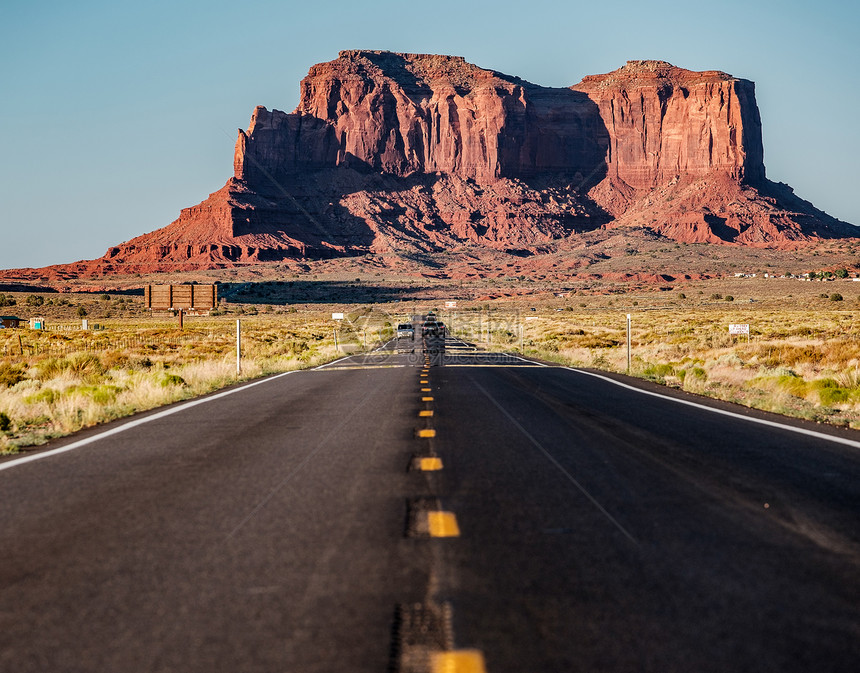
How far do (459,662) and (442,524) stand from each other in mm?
2403

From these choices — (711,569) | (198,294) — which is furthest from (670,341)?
(711,569)

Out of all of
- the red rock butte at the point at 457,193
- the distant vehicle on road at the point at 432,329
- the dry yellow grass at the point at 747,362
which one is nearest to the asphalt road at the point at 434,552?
the dry yellow grass at the point at 747,362

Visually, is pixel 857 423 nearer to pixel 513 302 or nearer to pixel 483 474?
pixel 483 474

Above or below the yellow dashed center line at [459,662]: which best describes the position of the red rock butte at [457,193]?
above

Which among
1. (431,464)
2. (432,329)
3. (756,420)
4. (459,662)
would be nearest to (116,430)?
(431,464)

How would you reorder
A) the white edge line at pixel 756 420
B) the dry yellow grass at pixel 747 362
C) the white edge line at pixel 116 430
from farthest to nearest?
the dry yellow grass at pixel 747 362
the white edge line at pixel 756 420
the white edge line at pixel 116 430

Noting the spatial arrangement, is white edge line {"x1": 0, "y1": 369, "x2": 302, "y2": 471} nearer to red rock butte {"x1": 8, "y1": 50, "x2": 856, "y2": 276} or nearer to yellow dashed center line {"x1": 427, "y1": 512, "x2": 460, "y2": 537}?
yellow dashed center line {"x1": 427, "y1": 512, "x2": 460, "y2": 537}

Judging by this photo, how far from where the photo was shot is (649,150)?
198250 millimetres

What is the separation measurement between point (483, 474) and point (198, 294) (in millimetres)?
31267

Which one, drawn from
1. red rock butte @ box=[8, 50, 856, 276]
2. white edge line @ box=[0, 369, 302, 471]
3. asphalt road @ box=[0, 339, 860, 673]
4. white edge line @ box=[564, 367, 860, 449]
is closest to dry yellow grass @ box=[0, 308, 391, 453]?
white edge line @ box=[0, 369, 302, 471]

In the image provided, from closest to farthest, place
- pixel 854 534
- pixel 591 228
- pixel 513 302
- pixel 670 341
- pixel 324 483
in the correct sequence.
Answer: pixel 854 534, pixel 324 483, pixel 670 341, pixel 513 302, pixel 591 228

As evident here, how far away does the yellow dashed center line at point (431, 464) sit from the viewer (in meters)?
8.30

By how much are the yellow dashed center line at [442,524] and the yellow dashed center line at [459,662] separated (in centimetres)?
200

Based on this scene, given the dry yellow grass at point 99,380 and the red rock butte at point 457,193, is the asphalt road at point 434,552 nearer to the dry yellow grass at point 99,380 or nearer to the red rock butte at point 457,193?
the dry yellow grass at point 99,380
